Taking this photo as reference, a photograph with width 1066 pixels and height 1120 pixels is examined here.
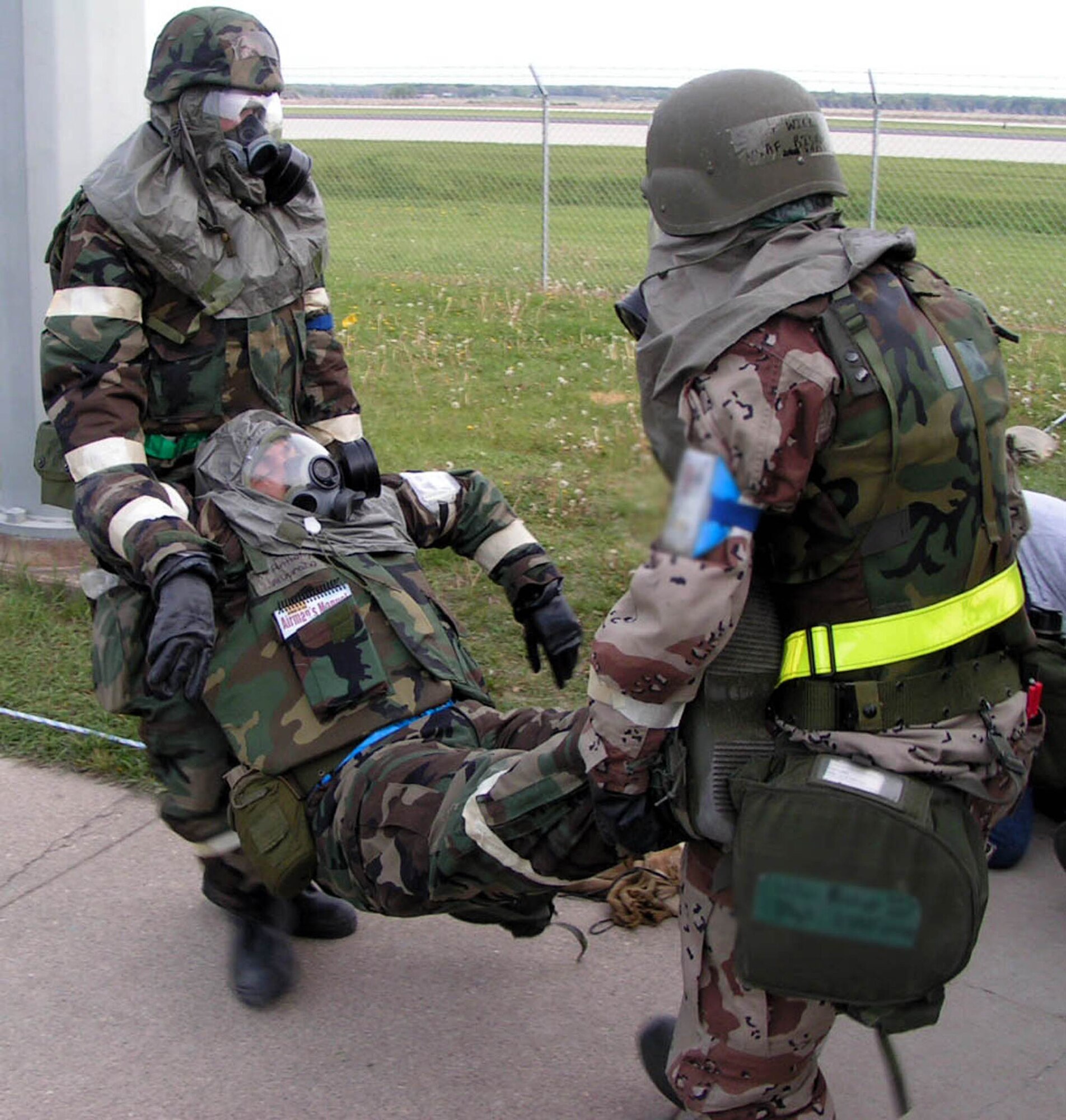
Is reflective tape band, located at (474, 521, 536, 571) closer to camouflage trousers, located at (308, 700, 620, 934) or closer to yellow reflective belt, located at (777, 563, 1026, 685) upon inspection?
camouflage trousers, located at (308, 700, 620, 934)

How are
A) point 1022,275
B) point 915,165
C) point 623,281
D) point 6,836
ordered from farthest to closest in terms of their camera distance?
point 915,165 → point 1022,275 → point 623,281 → point 6,836

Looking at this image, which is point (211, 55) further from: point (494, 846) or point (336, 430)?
point (494, 846)

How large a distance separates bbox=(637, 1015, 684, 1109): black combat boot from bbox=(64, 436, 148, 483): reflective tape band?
5.10 feet

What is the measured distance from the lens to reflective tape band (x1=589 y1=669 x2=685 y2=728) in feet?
6.88

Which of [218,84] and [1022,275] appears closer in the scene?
[218,84]

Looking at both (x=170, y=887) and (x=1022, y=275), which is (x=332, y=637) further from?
(x=1022, y=275)

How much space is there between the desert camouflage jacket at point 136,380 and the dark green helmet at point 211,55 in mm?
343

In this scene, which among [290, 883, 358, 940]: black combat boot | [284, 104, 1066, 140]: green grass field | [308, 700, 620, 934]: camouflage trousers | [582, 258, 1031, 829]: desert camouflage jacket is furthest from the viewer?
[284, 104, 1066, 140]: green grass field

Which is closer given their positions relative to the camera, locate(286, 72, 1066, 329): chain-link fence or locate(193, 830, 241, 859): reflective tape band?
locate(193, 830, 241, 859): reflective tape band

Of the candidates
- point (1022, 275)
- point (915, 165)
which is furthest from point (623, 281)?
point (915, 165)

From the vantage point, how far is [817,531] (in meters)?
2.05

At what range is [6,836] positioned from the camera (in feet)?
12.4

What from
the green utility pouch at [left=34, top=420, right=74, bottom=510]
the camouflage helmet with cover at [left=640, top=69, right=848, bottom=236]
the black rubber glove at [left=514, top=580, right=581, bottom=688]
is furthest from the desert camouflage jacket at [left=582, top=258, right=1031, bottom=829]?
the green utility pouch at [left=34, top=420, right=74, bottom=510]

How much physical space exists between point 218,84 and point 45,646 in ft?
7.78
